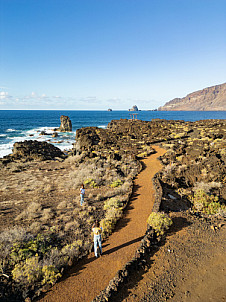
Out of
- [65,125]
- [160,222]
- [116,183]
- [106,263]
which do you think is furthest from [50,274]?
[65,125]

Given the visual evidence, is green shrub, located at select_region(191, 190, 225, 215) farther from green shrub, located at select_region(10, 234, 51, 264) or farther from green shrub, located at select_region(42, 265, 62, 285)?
green shrub, located at select_region(10, 234, 51, 264)

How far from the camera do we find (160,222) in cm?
897

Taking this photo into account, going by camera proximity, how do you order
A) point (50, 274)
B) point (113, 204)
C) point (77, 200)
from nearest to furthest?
1. point (50, 274)
2. point (113, 204)
3. point (77, 200)

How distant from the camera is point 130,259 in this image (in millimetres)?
7199

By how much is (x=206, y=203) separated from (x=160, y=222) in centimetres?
485

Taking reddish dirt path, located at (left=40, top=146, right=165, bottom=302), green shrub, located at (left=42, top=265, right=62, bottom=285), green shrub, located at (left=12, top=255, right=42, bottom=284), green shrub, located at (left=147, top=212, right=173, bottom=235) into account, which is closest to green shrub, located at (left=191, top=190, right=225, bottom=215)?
reddish dirt path, located at (left=40, top=146, right=165, bottom=302)

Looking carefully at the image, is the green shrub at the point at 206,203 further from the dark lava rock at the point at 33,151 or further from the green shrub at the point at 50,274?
the dark lava rock at the point at 33,151

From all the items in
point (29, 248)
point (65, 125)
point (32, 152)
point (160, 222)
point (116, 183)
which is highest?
point (65, 125)

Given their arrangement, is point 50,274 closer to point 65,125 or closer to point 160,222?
point 160,222

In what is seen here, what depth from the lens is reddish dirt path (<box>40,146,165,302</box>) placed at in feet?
19.6

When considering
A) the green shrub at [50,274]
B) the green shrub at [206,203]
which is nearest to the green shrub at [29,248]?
the green shrub at [50,274]

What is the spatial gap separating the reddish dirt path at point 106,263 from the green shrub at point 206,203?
131 inches

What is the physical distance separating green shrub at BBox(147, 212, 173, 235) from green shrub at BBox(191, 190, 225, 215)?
3631 mm

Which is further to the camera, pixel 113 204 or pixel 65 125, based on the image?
pixel 65 125
